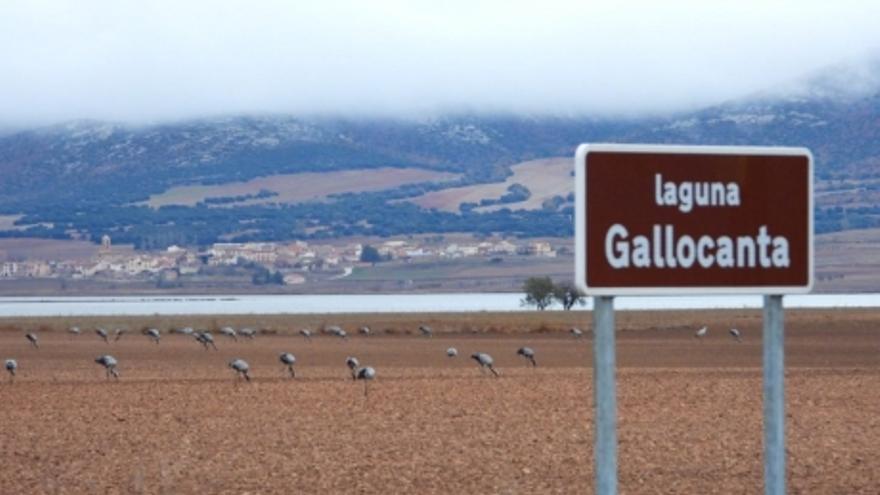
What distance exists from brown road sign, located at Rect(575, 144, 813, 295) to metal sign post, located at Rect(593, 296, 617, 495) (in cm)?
12

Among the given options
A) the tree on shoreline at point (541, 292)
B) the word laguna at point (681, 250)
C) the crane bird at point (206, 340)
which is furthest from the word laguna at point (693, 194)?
the tree on shoreline at point (541, 292)

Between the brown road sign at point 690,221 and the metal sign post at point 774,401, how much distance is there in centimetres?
14

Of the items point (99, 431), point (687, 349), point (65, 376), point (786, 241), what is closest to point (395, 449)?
point (99, 431)

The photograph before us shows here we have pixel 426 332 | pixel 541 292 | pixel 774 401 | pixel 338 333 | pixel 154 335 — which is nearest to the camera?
pixel 774 401

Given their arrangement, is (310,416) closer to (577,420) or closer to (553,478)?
(577,420)

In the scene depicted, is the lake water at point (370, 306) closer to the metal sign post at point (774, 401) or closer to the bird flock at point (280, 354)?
the bird flock at point (280, 354)

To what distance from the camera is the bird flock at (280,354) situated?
33.9 m

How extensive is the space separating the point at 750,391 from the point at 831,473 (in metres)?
12.0

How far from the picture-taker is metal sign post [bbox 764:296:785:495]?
6.46 metres

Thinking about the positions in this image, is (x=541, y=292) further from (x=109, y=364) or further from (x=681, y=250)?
(x=681, y=250)

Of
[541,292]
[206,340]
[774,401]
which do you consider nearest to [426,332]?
[206,340]

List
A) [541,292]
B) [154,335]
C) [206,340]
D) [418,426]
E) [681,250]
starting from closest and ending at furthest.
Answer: [681,250] → [418,426] → [206,340] → [154,335] → [541,292]

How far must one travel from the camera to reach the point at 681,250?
6.35 m

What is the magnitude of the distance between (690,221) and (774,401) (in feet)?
2.36
